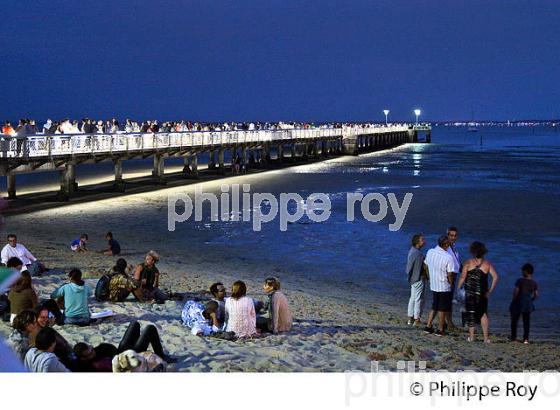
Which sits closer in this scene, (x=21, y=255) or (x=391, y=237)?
(x=21, y=255)

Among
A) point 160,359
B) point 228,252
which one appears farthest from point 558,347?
point 228,252

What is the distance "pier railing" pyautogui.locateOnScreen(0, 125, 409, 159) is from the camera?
1013 inches

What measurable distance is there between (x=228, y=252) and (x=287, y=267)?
2473 mm

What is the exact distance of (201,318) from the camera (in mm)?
9992

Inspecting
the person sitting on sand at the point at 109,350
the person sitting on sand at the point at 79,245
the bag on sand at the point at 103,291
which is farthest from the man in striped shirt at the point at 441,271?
the person sitting on sand at the point at 79,245

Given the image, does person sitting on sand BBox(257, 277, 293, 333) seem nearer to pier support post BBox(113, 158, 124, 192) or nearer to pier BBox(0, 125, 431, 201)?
pier BBox(0, 125, 431, 201)

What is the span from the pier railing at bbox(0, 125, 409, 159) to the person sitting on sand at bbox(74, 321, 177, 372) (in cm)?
1911

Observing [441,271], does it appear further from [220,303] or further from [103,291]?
[103,291]

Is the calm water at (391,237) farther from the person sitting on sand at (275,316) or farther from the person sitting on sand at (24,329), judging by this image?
the person sitting on sand at (24,329)

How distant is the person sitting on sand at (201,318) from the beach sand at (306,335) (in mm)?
140

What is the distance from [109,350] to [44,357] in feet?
4.00

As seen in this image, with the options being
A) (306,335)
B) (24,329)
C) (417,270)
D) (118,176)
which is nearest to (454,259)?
(417,270)

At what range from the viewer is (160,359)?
25.2 ft

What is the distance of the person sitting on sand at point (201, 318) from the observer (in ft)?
31.8
